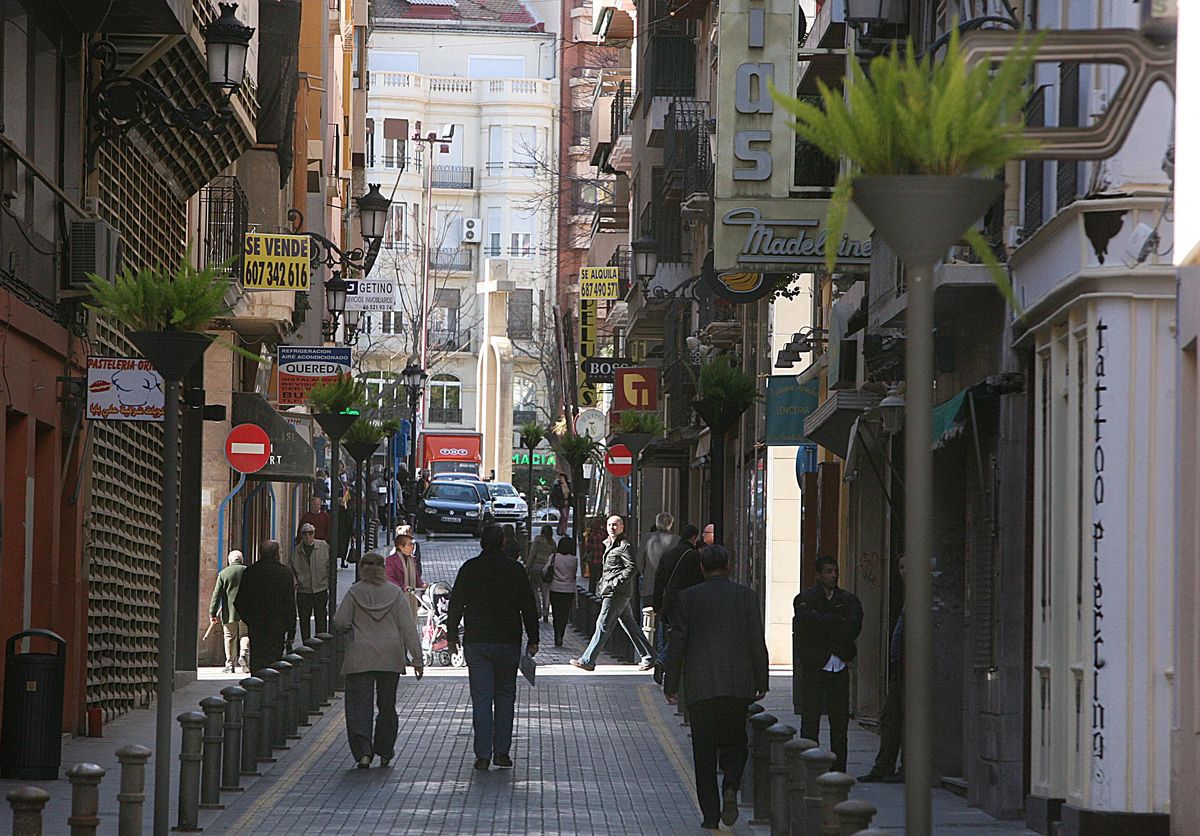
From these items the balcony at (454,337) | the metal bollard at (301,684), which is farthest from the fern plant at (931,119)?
the balcony at (454,337)

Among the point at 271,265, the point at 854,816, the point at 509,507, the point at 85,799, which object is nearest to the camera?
the point at 854,816

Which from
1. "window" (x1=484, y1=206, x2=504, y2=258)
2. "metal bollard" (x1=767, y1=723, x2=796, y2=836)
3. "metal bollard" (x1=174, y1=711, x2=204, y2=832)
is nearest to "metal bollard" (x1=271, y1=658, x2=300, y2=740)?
"metal bollard" (x1=174, y1=711, x2=204, y2=832)

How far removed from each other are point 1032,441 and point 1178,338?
9.55ft

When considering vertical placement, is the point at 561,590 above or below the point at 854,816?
below

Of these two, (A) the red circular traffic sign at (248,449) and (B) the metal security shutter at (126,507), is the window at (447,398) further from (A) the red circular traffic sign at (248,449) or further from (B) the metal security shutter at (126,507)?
(A) the red circular traffic sign at (248,449)

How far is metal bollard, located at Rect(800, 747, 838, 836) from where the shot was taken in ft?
37.7

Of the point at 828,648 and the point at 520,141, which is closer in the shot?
the point at 828,648

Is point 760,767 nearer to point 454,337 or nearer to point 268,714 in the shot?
point 268,714

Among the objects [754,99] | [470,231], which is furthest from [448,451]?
[754,99]

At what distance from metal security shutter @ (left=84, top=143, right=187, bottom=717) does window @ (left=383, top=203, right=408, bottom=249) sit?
69869 millimetres

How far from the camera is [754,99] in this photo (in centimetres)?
2380

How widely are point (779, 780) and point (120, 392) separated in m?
7.07

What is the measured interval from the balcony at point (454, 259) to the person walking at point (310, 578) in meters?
72.8

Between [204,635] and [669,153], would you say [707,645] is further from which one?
[669,153]
